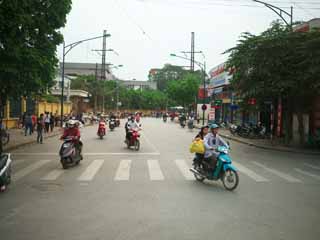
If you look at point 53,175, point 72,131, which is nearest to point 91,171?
point 53,175

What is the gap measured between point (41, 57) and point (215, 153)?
13454mm

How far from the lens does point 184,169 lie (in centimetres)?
1574

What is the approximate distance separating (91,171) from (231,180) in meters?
5.04

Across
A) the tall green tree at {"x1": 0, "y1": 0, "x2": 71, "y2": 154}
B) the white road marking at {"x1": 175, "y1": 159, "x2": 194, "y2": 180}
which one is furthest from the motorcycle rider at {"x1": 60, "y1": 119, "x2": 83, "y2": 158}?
the tall green tree at {"x1": 0, "y1": 0, "x2": 71, "y2": 154}

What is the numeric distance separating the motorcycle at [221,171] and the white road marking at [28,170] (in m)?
4.88

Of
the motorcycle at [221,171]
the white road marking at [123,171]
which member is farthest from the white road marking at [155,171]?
the motorcycle at [221,171]

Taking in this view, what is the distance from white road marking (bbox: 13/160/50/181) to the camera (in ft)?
44.9

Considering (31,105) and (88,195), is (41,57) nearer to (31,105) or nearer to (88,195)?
(88,195)

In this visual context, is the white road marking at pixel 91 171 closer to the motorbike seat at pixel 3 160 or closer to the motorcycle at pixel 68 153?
the motorcycle at pixel 68 153

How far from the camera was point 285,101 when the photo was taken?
30031mm

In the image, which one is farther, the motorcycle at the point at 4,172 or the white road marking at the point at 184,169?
the white road marking at the point at 184,169

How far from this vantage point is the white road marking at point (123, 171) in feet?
43.6

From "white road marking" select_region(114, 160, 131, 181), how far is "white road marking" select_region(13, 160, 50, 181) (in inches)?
105

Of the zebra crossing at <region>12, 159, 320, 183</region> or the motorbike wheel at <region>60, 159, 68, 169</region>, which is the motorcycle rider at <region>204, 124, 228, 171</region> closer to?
the zebra crossing at <region>12, 159, 320, 183</region>
